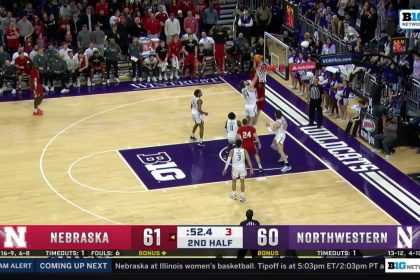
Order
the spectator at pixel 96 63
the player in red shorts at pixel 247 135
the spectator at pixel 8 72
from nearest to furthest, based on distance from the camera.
Result: the player in red shorts at pixel 247 135 < the spectator at pixel 8 72 < the spectator at pixel 96 63

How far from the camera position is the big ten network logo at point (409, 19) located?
2773 cm

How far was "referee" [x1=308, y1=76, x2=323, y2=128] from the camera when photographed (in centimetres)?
3142

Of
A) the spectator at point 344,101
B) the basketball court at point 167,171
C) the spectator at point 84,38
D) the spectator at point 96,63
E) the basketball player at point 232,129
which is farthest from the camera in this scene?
the spectator at point 84,38

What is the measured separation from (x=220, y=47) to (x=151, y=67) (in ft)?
8.78

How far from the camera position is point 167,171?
28.9m

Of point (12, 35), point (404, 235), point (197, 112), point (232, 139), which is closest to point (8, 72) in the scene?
point (12, 35)

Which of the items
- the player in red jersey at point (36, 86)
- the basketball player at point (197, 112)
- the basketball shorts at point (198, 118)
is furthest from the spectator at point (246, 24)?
the basketball shorts at point (198, 118)

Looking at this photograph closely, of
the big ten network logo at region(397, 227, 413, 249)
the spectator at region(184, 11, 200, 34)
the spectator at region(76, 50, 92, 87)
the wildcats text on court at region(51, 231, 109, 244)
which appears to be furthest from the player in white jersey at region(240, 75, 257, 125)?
the wildcats text on court at region(51, 231, 109, 244)

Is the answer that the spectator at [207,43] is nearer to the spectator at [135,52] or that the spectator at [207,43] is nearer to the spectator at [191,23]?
the spectator at [191,23]

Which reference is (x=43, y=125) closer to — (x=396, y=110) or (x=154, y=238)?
(x=396, y=110)

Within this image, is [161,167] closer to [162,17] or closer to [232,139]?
[232,139]

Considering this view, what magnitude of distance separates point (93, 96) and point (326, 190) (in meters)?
11.0

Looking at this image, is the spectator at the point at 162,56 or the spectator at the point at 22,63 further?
the spectator at the point at 162,56

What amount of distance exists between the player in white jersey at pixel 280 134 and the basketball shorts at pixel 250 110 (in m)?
2.00
